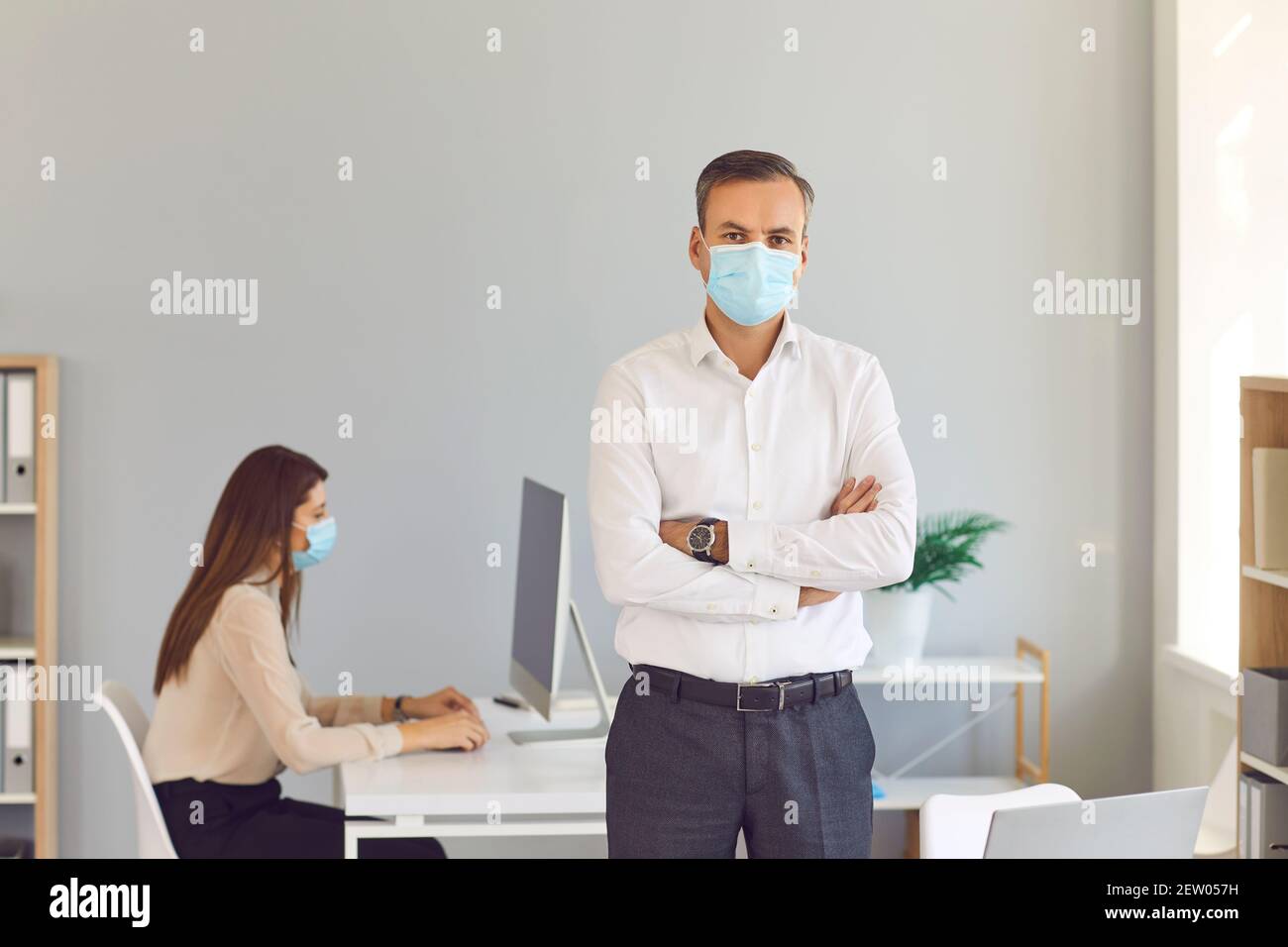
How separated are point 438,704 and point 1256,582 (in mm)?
1700

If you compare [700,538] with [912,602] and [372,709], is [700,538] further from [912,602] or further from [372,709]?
[912,602]

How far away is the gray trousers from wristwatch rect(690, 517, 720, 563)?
0.20 metres

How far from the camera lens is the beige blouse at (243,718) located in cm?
221

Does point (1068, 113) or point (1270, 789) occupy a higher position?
point (1068, 113)

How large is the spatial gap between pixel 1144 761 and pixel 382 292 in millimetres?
2464

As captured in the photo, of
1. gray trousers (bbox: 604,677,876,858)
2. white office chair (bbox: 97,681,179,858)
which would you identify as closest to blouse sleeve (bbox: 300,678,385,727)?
white office chair (bbox: 97,681,179,858)

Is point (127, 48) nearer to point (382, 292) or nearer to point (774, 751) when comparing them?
point (382, 292)

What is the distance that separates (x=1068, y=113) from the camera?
3.29 metres

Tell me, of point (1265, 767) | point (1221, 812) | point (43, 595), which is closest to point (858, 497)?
point (1265, 767)

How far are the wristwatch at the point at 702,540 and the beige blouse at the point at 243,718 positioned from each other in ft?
2.93

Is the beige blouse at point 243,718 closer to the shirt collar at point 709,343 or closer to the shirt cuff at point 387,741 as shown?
the shirt cuff at point 387,741

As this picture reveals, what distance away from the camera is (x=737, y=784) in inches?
61.3

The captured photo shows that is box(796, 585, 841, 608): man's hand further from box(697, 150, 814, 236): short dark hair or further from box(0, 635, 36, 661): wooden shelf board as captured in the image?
box(0, 635, 36, 661): wooden shelf board

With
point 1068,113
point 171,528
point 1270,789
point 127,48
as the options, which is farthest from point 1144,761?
point 127,48
